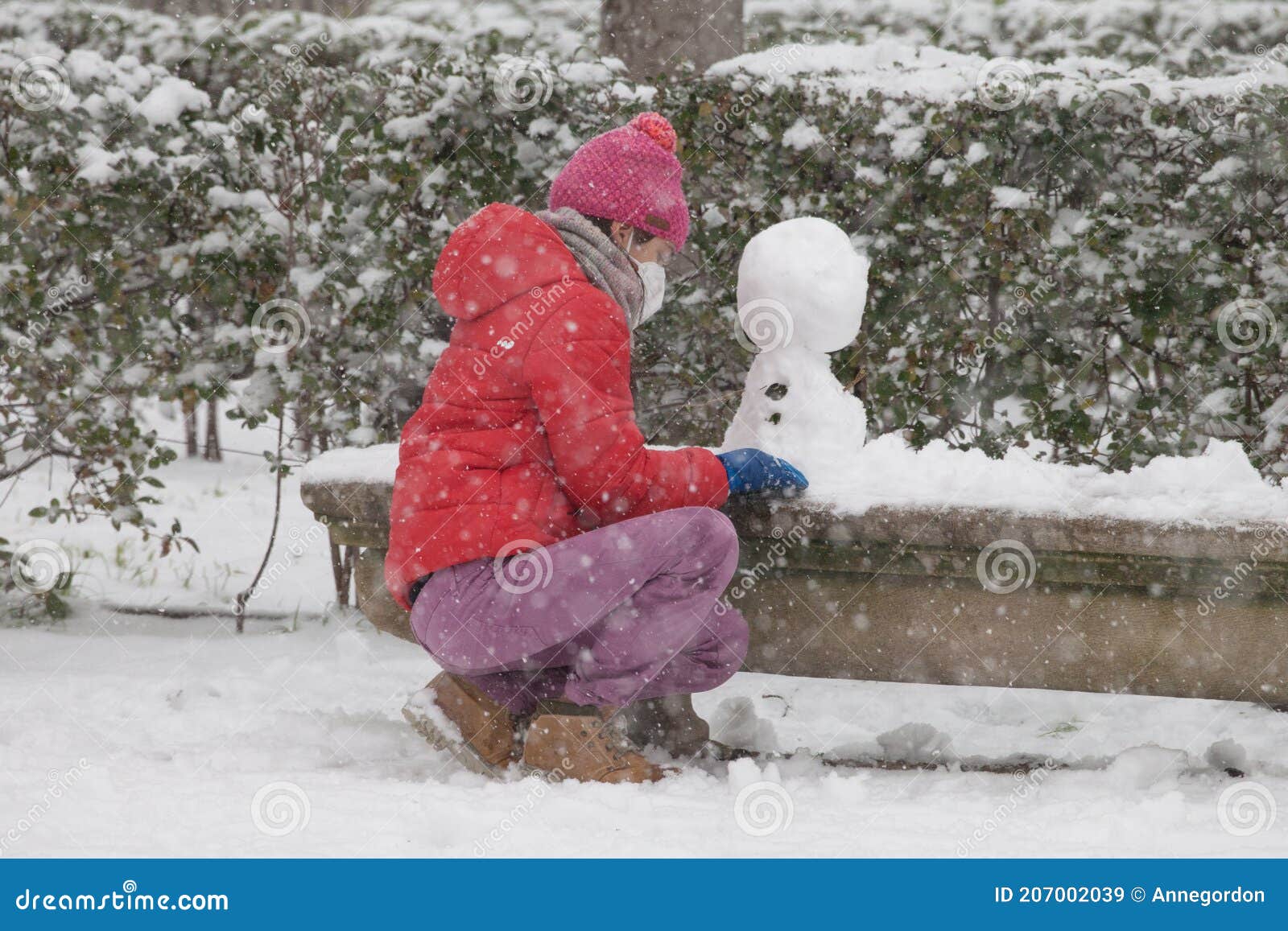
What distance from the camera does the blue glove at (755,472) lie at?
2.67 meters

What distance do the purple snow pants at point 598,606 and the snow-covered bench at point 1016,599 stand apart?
24cm

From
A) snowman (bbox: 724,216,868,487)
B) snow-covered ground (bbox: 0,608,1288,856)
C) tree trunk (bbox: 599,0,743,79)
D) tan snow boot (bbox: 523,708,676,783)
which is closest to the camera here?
snow-covered ground (bbox: 0,608,1288,856)

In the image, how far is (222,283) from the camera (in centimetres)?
415

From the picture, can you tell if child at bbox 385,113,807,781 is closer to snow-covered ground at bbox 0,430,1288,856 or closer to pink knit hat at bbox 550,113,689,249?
pink knit hat at bbox 550,113,689,249

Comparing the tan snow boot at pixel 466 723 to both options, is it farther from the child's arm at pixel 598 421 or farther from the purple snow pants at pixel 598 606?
the child's arm at pixel 598 421

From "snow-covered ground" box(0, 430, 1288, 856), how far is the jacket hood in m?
1.00

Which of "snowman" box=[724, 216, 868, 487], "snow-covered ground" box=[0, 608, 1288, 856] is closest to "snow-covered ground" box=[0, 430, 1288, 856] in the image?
"snow-covered ground" box=[0, 608, 1288, 856]

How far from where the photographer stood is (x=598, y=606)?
2520 millimetres

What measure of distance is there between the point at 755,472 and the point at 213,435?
14.6ft

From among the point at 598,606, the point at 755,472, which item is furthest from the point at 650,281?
the point at 598,606

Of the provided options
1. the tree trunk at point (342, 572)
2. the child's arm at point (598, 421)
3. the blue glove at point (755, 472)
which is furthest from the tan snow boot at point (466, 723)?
the tree trunk at point (342, 572)

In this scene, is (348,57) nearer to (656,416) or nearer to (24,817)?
(656,416)

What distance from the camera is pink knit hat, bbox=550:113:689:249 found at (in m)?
2.64

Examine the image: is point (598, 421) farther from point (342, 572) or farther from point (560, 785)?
point (342, 572)
